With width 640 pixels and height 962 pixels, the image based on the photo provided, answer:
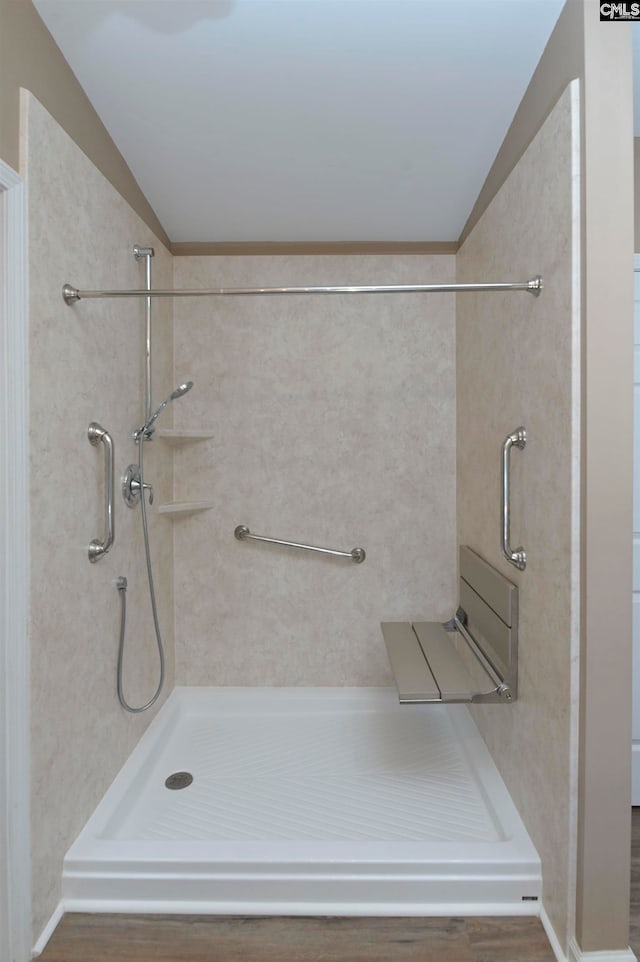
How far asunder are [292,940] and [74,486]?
1.36 metres

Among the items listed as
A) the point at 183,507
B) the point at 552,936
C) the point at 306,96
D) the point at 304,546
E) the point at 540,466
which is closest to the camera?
the point at 552,936

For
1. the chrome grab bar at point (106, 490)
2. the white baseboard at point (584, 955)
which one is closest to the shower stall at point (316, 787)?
the white baseboard at point (584, 955)

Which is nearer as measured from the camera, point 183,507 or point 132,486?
point 132,486

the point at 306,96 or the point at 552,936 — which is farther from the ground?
the point at 306,96

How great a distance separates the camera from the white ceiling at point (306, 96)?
4.67 ft

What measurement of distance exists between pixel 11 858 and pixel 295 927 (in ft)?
2.44

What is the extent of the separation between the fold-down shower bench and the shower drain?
2.84 feet

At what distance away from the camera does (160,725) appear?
224 centimetres

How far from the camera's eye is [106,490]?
171 centimetres

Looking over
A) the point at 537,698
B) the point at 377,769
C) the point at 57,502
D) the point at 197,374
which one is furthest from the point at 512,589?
the point at 197,374

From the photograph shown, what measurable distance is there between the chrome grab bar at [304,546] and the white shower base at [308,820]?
653 mm

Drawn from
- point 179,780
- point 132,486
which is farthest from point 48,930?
point 132,486

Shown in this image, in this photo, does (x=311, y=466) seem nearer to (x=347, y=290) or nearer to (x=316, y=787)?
(x=347, y=290)

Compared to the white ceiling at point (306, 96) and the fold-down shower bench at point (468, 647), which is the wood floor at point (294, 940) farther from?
the white ceiling at point (306, 96)
